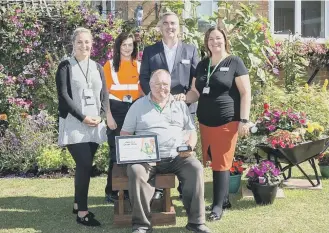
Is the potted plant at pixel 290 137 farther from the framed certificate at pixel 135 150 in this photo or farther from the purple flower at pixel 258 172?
the framed certificate at pixel 135 150

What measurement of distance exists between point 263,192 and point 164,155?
1298 millimetres

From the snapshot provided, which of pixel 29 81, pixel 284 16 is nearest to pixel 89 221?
pixel 29 81

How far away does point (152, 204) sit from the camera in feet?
16.0

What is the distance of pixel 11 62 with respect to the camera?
7.70 metres

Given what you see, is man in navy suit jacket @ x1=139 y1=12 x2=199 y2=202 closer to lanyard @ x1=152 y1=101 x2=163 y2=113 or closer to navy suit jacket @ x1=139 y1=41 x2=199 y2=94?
navy suit jacket @ x1=139 y1=41 x2=199 y2=94

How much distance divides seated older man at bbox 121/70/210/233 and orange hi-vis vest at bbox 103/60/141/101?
0.57m

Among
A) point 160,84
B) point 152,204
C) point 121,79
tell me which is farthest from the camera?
point 121,79

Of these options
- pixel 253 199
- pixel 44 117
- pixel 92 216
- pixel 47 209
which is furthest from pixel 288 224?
pixel 44 117

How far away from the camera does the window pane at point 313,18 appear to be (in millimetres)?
10609

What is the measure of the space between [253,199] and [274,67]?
153 inches

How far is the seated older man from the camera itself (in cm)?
425

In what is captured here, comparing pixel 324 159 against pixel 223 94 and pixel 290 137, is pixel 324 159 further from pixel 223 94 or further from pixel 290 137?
pixel 223 94

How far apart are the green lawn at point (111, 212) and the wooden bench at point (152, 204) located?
0.08 m

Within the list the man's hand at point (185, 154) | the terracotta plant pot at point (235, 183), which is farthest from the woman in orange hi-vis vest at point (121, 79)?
the terracotta plant pot at point (235, 183)
